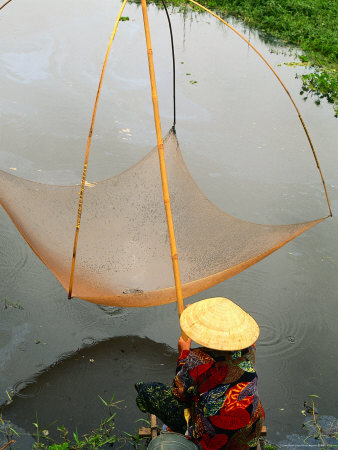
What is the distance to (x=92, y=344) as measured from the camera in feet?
9.62

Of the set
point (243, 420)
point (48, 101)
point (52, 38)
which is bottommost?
point (243, 420)

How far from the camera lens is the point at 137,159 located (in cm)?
489

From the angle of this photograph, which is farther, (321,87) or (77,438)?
(321,87)

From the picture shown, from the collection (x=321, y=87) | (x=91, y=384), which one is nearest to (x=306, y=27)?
(x=321, y=87)

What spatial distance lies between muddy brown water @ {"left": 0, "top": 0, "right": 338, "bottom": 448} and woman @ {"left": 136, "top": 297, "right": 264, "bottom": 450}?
65 centimetres

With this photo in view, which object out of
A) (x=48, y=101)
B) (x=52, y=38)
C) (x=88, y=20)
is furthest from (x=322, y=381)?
(x=88, y=20)

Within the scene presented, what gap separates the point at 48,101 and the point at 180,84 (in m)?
1.63

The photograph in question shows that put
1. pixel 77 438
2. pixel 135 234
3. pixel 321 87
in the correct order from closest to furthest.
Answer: pixel 77 438, pixel 135 234, pixel 321 87

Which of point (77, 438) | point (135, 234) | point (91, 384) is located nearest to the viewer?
point (77, 438)

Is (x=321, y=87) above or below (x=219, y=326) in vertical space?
above

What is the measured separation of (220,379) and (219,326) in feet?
0.55

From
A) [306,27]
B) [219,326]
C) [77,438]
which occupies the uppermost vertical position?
[306,27]

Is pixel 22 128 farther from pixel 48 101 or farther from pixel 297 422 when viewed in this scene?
pixel 297 422

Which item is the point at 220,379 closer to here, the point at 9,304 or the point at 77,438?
the point at 77,438
